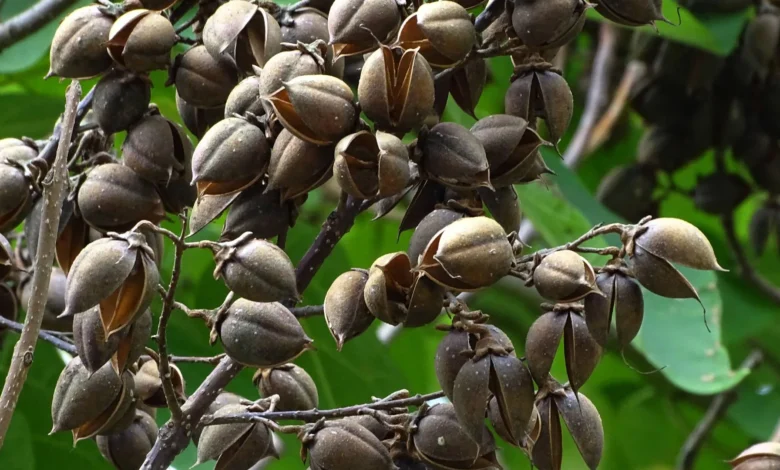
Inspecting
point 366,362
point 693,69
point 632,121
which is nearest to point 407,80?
point 366,362

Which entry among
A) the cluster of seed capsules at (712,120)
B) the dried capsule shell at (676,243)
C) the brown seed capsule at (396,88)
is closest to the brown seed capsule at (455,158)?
the brown seed capsule at (396,88)

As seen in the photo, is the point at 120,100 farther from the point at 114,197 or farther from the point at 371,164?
the point at 371,164

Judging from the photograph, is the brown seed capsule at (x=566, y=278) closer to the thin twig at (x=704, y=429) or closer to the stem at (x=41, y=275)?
the stem at (x=41, y=275)

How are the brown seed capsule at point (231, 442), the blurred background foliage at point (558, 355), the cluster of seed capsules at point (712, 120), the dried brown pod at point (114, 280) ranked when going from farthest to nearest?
the cluster of seed capsules at point (712, 120), the blurred background foliage at point (558, 355), the brown seed capsule at point (231, 442), the dried brown pod at point (114, 280)

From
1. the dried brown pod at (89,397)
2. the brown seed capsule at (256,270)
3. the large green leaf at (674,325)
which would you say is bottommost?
the large green leaf at (674,325)

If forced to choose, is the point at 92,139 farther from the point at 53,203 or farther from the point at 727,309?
the point at 727,309

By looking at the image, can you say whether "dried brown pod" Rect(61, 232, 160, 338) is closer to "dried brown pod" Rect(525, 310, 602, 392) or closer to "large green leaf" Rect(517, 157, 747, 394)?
"dried brown pod" Rect(525, 310, 602, 392)
